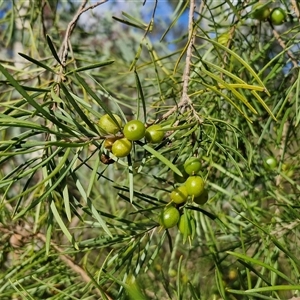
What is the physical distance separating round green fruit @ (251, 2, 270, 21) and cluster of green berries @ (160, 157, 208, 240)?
0.34m

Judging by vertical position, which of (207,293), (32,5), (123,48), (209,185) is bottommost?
(207,293)

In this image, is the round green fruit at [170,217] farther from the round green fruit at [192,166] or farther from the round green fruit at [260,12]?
the round green fruit at [260,12]

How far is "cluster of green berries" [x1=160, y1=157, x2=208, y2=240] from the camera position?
458 millimetres

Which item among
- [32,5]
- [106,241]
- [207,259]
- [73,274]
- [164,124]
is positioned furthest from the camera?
[32,5]

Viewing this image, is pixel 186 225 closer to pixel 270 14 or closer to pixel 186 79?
pixel 186 79

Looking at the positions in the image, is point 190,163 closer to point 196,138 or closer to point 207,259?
point 196,138

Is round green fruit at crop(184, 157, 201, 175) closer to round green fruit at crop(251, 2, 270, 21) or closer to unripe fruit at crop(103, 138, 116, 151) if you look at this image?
unripe fruit at crop(103, 138, 116, 151)

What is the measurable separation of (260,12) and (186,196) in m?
0.37

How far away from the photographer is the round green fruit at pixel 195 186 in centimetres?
46

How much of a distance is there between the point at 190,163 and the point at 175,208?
5 cm

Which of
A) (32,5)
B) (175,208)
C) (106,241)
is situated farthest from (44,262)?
(32,5)

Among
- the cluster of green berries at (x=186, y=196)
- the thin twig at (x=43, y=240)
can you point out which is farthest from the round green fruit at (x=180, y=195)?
the thin twig at (x=43, y=240)

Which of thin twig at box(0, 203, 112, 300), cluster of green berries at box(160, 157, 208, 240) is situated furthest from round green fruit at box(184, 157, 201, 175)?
thin twig at box(0, 203, 112, 300)

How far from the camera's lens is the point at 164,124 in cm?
46
